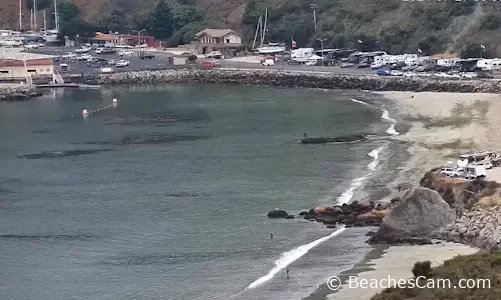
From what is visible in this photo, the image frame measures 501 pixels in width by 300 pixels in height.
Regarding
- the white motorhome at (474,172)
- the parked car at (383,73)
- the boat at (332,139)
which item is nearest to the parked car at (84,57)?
the parked car at (383,73)

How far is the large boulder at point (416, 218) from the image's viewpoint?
22.5 metres

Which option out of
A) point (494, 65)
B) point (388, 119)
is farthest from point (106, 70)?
point (388, 119)

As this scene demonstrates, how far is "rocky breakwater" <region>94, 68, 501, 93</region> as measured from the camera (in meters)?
47.8

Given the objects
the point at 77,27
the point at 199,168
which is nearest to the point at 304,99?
the point at 199,168

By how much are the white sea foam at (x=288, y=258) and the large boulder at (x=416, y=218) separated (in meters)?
1.17

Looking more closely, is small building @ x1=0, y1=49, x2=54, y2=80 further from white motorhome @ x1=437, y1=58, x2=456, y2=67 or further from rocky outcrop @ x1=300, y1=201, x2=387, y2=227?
rocky outcrop @ x1=300, y1=201, x2=387, y2=227

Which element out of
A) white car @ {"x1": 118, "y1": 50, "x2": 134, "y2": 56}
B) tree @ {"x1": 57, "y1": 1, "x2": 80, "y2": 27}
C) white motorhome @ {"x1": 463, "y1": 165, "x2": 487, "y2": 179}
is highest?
tree @ {"x1": 57, "y1": 1, "x2": 80, "y2": 27}

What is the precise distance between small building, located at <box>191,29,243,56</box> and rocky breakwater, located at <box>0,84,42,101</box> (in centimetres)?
1275

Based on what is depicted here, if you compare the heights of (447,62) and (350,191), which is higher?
(447,62)

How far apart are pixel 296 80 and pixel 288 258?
33756 mm

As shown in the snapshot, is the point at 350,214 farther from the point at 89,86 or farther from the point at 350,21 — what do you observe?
the point at 350,21

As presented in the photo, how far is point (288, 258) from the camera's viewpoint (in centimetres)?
2194

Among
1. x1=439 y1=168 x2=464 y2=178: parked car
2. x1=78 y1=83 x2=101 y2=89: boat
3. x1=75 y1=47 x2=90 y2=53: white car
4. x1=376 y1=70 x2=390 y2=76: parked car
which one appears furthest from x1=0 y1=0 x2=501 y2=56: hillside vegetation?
x1=439 y1=168 x2=464 y2=178: parked car

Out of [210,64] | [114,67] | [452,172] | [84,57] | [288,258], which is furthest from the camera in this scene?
[84,57]
